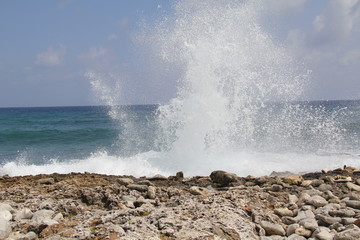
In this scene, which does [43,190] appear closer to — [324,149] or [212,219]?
[212,219]

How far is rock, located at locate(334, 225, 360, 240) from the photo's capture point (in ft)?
13.0

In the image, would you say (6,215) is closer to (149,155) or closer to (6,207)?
(6,207)

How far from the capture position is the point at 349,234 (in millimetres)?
4012

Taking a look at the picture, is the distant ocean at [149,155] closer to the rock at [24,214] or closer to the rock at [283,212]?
the rock at [283,212]

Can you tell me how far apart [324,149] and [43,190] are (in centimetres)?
1356

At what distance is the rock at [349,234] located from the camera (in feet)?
13.0

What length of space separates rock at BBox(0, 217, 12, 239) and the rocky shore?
1cm

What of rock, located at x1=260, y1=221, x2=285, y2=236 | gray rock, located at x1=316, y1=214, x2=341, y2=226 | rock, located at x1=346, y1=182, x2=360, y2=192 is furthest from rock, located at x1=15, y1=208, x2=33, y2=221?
rock, located at x1=346, y1=182, x2=360, y2=192

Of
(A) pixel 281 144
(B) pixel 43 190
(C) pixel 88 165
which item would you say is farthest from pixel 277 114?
(B) pixel 43 190

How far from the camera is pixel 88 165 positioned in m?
13.4

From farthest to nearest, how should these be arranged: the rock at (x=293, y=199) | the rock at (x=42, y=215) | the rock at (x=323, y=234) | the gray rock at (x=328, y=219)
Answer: the rock at (x=293, y=199) → the rock at (x=42, y=215) → the gray rock at (x=328, y=219) → the rock at (x=323, y=234)

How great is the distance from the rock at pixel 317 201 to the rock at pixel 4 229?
13.3 ft

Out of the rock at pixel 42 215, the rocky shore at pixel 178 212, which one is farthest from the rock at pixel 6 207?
the rock at pixel 42 215

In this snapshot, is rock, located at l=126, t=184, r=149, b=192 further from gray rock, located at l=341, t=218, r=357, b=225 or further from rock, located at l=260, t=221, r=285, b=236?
gray rock, located at l=341, t=218, r=357, b=225
